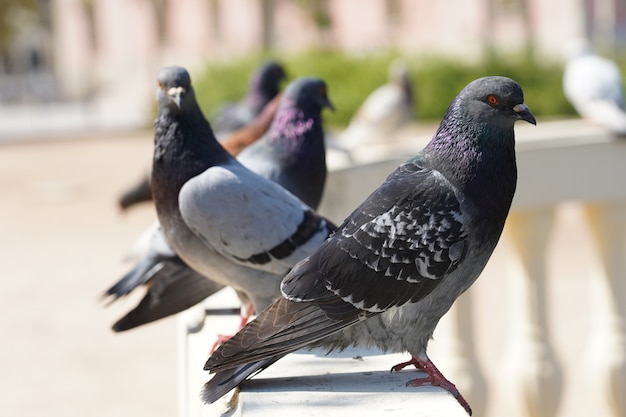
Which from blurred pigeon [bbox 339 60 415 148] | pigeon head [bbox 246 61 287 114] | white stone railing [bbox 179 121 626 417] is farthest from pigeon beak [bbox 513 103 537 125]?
blurred pigeon [bbox 339 60 415 148]

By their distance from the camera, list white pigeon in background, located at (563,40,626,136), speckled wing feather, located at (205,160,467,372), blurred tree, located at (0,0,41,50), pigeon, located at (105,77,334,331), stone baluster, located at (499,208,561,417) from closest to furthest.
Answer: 1. speckled wing feather, located at (205,160,467,372)
2. pigeon, located at (105,77,334,331)
3. stone baluster, located at (499,208,561,417)
4. white pigeon in background, located at (563,40,626,136)
5. blurred tree, located at (0,0,41,50)

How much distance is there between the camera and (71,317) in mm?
9719

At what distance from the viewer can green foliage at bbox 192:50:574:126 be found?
2680 centimetres

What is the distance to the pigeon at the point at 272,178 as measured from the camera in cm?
388

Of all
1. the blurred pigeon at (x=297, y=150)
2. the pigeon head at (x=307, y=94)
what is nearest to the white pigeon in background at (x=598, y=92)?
the pigeon head at (x=307, y=94)

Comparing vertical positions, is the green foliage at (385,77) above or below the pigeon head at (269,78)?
below

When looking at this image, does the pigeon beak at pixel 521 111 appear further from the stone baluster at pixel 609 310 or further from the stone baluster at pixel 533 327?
the stone baluster at pixel 609 310

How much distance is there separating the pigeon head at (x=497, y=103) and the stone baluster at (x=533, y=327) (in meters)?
2.57

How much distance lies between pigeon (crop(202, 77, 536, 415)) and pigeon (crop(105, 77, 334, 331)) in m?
1.14

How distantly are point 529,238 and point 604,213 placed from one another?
0.46 meters

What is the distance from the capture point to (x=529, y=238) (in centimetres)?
539

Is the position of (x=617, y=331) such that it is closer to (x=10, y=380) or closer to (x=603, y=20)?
(x=10, y=380)

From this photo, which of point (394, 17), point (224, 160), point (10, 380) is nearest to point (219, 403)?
point (224, 160)

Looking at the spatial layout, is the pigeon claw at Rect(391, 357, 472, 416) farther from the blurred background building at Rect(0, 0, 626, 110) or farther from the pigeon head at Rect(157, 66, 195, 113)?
the blurred background building at Rect(0, 0, 626, 110)
